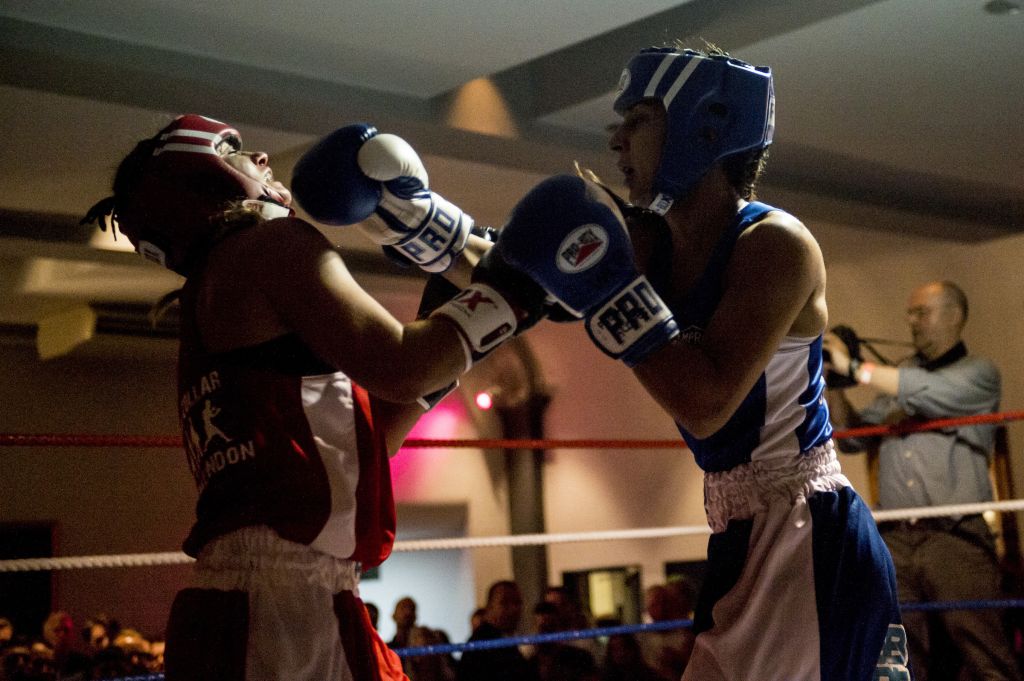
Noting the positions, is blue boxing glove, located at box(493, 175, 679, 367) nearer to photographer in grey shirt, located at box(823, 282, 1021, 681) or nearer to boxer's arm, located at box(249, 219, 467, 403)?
boxer's arm, located at box(249, 219, 467, 403)

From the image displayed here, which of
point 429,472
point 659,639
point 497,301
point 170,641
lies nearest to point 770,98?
point 497,301

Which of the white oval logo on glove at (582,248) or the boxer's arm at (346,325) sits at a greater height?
the white oval logo on glove at (582,248)

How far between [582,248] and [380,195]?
29 centimetres

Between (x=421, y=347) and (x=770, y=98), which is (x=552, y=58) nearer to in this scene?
(x=770, y=98)

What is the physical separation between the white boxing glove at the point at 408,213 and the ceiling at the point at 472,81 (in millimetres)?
1777

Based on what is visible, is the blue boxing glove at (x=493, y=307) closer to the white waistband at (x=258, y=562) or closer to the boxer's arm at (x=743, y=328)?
the boxer's arm at (x=743, y=328)

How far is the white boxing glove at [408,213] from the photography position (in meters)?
1.37

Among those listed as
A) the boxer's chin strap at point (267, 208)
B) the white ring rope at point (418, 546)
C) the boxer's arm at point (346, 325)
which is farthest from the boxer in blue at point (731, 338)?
the white ring rope at point (418, 546)

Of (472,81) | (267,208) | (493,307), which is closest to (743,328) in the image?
(493,307)

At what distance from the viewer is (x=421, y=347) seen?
3.98ft

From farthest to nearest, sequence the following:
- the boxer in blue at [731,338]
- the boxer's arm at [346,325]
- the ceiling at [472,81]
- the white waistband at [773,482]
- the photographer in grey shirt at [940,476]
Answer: the photographer in grey shirt at [940,476] → the ceiling at [472,81] → the white waistband at [773,482] → the boxer in blue at [731,338] → the boxer's arm at [346,325]

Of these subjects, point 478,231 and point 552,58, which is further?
point 552,58

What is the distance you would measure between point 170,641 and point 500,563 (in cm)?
643

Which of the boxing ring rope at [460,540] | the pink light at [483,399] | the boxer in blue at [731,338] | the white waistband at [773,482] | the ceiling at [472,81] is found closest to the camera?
the boxer in blue at [731,338]
